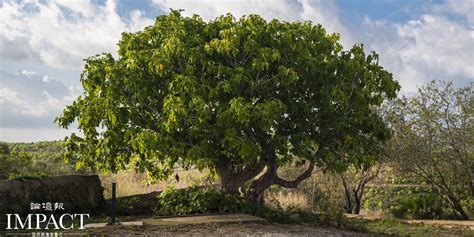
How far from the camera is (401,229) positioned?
16.5 m

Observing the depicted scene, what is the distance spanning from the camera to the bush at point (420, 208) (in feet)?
64.0

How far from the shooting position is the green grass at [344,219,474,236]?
1526 centimetres

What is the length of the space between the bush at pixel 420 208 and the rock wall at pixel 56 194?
10.5 m

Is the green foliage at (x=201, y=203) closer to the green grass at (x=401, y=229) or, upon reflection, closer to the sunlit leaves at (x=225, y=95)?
the sunlit leaves at (x=225, y=95)

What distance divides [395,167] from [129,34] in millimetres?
9995

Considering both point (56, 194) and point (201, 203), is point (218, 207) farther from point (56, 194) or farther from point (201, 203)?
point (56, 194)

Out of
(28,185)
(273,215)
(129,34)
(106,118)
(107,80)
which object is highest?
(129,34)

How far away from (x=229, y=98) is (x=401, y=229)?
6698 millimetres

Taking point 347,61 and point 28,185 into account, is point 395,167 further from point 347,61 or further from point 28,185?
point 28,185

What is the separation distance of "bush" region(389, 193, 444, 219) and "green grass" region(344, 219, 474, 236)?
1940mm

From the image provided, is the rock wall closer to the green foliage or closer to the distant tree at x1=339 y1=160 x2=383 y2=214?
the green foliage

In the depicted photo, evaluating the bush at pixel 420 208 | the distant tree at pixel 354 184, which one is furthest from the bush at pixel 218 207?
the distant tree at pixel 354 184

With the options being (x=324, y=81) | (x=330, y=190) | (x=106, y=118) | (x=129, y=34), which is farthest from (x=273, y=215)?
(x=330, y=190)

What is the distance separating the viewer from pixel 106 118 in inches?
576
